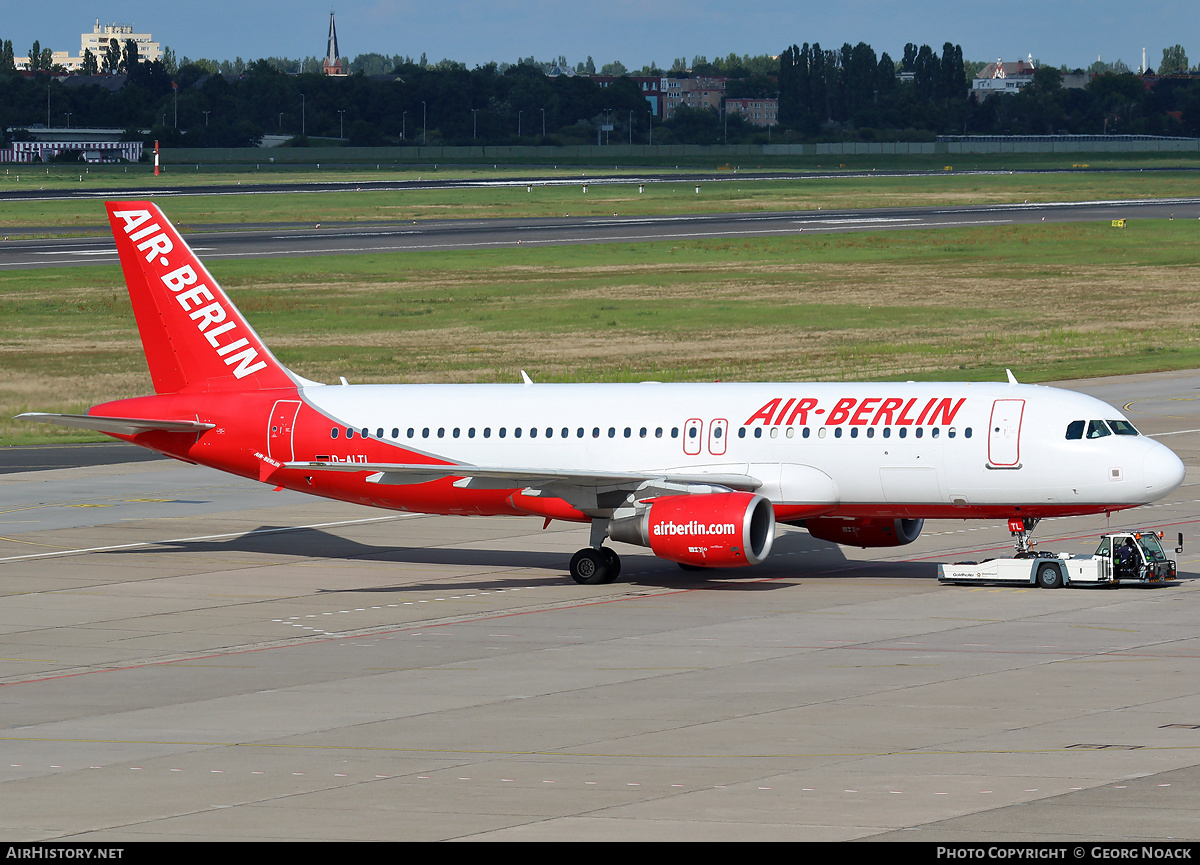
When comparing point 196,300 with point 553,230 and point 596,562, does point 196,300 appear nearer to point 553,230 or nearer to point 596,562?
point 596,562

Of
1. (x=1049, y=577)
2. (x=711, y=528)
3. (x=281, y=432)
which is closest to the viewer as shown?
(x=711, y=528)

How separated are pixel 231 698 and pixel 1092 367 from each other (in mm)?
67438

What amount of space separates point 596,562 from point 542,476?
9.88 ft

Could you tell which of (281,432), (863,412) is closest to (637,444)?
(863,412)

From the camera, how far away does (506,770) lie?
2584 centimetres

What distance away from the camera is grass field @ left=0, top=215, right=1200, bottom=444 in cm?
8850

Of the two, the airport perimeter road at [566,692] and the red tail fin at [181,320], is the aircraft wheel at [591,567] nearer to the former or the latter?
the airport perimeter road at [566,692]

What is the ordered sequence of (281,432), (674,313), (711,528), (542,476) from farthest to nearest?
(674,313), (281,432), (542,476), (711,528)

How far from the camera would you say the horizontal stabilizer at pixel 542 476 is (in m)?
42.9

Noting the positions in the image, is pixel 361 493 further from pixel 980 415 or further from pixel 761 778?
pixel 761 778

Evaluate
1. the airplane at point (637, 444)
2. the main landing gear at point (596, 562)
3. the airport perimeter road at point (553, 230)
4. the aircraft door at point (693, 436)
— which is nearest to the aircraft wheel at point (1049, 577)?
the airplane at point (637, 444)

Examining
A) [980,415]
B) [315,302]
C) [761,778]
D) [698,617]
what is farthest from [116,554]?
[315,302]

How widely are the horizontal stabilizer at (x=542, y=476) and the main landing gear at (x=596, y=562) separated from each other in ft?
5.00

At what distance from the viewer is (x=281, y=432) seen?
47.3 metres
